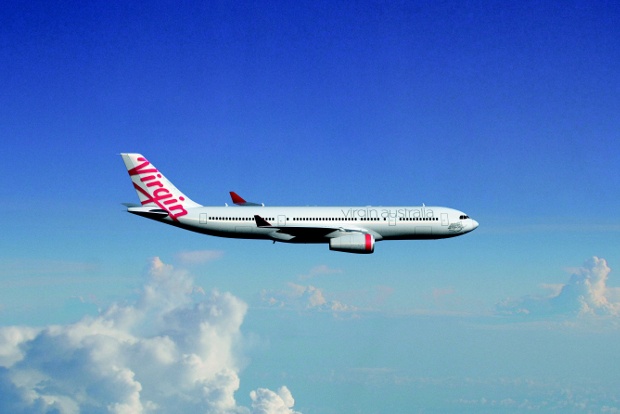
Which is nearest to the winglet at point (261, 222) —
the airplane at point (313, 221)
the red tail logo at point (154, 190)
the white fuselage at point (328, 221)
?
the airplane at point (313, 221)

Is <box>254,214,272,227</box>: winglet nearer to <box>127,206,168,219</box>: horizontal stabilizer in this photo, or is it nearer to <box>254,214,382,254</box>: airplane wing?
<box>254,214,382,254</box>: airplane wing

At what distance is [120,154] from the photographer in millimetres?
55969

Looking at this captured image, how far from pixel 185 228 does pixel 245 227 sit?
646 centimetres

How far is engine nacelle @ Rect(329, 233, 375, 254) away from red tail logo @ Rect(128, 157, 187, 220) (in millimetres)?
16010

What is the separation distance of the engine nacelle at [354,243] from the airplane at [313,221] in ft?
0.31

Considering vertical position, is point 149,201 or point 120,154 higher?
point 120,154

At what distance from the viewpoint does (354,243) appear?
49.1 m

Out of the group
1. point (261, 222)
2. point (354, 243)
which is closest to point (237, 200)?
point (261, 222)

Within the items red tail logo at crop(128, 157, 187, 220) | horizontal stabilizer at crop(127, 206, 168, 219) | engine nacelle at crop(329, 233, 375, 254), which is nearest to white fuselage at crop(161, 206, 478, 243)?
engine nacelle at crop(329, 233, 375, 254)

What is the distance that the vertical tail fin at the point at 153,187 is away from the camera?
180 ft

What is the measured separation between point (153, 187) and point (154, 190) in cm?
32

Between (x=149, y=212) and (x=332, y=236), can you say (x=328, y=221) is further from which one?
(x=149, y=212)

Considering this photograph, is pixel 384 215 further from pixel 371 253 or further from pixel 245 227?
pixel 245 227

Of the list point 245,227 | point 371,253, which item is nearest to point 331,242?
point 371,253
